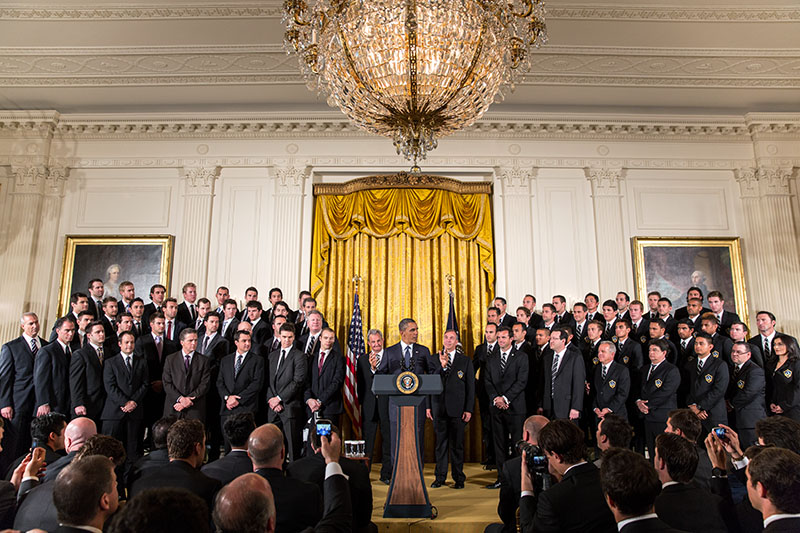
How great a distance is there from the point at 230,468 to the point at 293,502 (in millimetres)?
766

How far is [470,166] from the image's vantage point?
961 centimetres

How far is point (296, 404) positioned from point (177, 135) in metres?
5.66

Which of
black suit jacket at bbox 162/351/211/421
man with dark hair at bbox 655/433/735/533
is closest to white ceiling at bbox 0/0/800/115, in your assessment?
black suit jacket at bbox 162/351/211/421

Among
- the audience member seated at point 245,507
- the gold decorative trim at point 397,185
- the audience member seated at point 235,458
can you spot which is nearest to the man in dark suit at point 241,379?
the audience member seated at point 235,458

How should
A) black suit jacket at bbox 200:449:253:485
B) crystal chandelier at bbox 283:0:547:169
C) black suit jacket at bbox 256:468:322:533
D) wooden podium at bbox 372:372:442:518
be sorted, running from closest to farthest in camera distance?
black suit jacket at bbox 256:468:322:533
black suit jacket at bbox 200:449:253:485
crystal chandelier at bbox 283:0:547:169
wooden podium at bbox 372:372:442:518

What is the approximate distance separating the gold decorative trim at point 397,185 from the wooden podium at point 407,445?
506cm

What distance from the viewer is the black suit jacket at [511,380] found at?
6254 millimetres

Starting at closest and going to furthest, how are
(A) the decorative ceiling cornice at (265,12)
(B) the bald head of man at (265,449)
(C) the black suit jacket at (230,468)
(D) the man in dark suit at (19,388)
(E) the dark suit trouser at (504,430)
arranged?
(B) the bald head of man at (265,449) < (C) the black suit jacket at (230,468) < (D) the man in dark suit at (19,388) < (E) the dark suit trouser at (504,430) < (A) the decorative ceiling cornice at (265,12)

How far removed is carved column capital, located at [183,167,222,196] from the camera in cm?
948

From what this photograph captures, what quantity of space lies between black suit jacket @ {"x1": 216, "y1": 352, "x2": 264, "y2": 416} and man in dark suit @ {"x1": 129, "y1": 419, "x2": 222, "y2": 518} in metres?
3.09

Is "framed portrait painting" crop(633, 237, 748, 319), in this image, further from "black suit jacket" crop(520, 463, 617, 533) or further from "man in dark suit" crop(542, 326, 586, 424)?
"black suit jacket" crop(520, 463, 617, 533)

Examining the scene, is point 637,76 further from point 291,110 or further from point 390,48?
point 390,48

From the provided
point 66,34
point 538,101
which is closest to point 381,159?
point 538,101

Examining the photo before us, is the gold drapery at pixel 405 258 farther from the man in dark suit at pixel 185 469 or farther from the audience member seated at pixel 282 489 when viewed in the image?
the audience member seated at pixel 282 489
